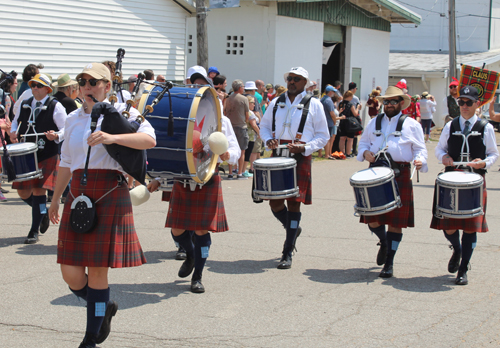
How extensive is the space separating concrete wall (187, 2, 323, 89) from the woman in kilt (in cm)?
1446

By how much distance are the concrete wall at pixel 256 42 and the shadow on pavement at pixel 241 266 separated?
12292mm

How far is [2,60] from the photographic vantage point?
13.1 metres

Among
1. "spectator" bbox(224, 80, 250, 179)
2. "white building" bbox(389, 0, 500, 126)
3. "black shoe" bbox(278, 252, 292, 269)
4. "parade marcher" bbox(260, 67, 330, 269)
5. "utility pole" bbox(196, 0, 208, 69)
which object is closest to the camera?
"black shoe" bbox(278, 252, 292, 269)

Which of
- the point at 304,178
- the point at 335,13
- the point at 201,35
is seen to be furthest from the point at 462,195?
the point at 335,13

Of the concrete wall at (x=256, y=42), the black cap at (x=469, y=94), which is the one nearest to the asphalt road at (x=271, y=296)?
the black cap at (x=469, y=94)

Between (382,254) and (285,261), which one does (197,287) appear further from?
(382,254)

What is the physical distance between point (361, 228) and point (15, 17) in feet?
30.8

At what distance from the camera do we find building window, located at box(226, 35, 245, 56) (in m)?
18.5

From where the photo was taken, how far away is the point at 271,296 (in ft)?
17.3

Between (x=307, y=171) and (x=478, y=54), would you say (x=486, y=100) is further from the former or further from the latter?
(x=478, y=54)

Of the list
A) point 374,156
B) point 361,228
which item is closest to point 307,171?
point 374,156

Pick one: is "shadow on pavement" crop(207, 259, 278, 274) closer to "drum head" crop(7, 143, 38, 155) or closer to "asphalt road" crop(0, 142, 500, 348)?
"asphalt road" crop(0, 142, 500, 348)

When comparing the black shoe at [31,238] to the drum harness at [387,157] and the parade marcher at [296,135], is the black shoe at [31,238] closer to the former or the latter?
the parade marcher at [296,135]

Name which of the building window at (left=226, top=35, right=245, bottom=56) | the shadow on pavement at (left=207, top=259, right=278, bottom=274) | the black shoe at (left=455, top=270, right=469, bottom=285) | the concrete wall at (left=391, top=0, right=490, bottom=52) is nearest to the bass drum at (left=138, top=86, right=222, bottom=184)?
the shadow on pavement at (left=207, top=259, right=278, bottom=274)
